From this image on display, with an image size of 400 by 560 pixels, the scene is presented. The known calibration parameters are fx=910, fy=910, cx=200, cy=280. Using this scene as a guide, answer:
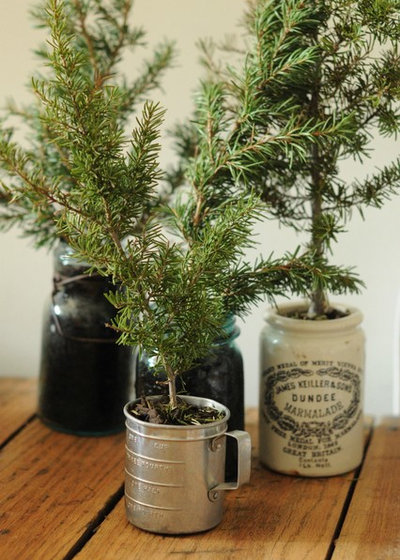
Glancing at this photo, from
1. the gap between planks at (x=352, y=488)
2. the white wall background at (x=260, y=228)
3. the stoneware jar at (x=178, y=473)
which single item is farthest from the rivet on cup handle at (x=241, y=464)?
the white wall background at (x=260, y=228)

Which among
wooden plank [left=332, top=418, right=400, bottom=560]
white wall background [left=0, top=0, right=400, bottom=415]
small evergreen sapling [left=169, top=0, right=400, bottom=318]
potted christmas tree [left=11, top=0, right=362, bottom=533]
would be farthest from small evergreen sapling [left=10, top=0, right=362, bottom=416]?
white wall background [left=0, top=0, right=400, bottom=415]

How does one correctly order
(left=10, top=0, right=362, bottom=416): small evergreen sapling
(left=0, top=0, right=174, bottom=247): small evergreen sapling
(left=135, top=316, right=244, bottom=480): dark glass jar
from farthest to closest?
(left=0, top=0, right=174, bottom=247): small evergreen sapling, (left=135, top=316, right=244, bottom=480): dark glass jar, (left=10, top=0, right=362, bottom=416): small evergreen sapling

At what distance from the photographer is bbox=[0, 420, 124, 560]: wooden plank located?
0.85 metres

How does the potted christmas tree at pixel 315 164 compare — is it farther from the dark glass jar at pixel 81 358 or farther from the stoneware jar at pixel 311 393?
the dark glass jar at pixel 81 358

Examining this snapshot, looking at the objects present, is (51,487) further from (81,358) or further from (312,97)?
(312,97)

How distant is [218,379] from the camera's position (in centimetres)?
99

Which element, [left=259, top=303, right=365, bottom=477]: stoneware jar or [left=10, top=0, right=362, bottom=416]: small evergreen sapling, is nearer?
[left=10, top=0, right=362, bottom=416]: small evergreen sapling

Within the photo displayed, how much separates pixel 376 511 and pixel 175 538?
0.71 ft

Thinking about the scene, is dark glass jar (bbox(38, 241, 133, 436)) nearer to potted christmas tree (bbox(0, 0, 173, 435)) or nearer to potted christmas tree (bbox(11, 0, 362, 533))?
potted christmas tree (bbox(0, 0, 173, 435))

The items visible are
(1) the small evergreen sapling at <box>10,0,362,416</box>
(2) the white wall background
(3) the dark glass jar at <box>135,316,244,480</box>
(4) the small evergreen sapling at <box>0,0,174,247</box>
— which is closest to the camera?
(1) the small evergreen sapling at <box>10,0,362,416</box>

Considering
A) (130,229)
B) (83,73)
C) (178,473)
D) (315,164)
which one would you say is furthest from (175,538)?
(83,73)

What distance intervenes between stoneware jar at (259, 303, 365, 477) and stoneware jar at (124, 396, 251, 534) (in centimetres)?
13

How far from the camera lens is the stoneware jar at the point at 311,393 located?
0.98 metres

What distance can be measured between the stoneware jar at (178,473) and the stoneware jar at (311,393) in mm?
130
